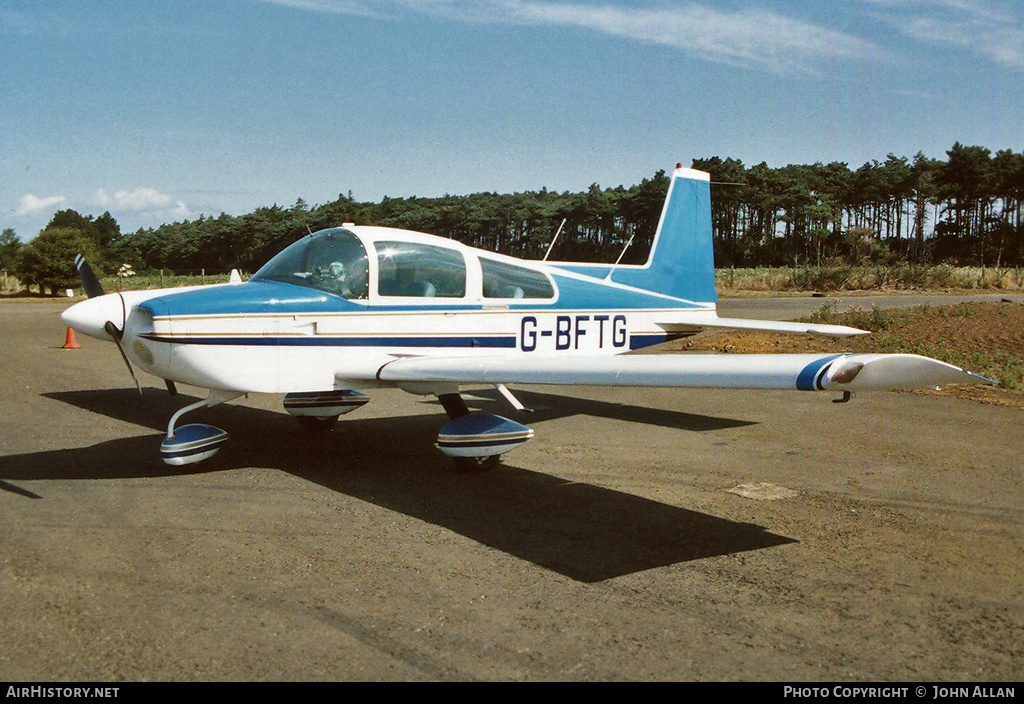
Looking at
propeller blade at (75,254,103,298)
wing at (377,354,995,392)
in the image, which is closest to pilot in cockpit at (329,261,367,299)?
wing at (377,354,995,392)

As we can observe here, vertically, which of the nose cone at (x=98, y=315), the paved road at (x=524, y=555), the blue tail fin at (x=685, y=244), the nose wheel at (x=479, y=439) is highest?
the blue tail fin at (x=685, y=244)

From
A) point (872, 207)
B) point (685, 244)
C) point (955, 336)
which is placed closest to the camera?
point (685, 244)

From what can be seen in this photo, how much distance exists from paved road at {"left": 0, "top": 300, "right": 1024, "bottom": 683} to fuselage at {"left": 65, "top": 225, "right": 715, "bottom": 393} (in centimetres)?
93

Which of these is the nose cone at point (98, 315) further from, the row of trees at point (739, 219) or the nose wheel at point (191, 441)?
the row of trees at point (739, 219)

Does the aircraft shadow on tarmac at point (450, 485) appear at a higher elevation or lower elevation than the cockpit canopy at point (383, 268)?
lower

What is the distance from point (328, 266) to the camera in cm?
638

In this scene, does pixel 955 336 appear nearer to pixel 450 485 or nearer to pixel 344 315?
pixel 450 485

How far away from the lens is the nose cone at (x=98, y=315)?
5.93 meters

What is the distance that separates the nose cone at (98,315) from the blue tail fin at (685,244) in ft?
18.3

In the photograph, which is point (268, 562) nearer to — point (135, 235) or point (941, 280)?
point (941, 280)

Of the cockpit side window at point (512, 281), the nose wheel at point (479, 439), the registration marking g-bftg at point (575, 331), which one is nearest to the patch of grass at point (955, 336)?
the registration marking g-bftg at point (575, 331)

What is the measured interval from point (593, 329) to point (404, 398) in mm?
3512

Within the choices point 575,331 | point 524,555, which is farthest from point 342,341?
point 524,555

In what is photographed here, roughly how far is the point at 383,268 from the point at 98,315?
7.35 feet
